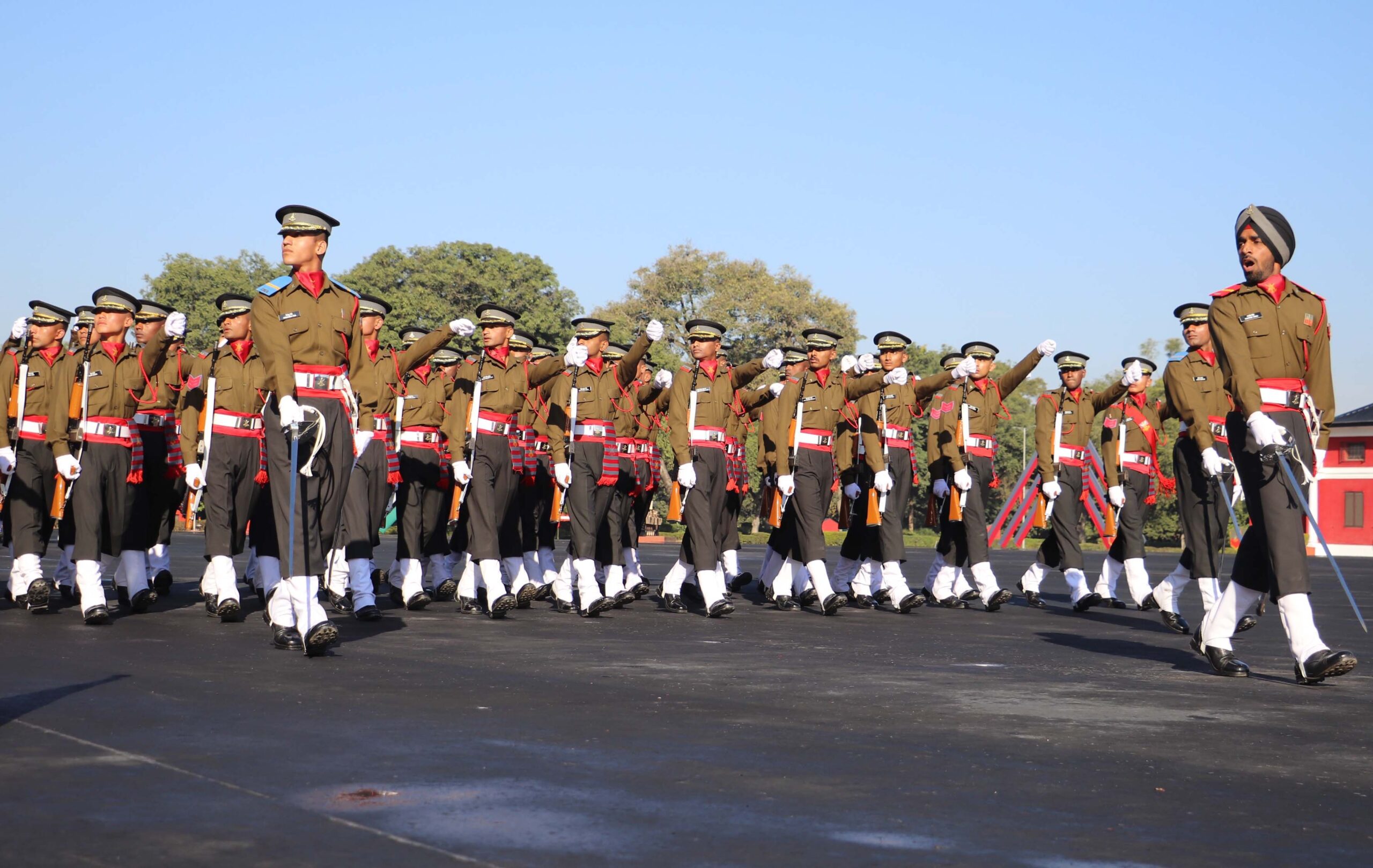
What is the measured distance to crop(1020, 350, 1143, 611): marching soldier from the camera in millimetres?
15562

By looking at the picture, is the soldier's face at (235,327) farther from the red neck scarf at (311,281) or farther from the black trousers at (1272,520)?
the black trousers at (1272,520)

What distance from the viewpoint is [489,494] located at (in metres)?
13.2

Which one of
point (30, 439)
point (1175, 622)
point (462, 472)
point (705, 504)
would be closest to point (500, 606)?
point (462, 472)

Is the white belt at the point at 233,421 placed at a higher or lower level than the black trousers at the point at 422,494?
higher

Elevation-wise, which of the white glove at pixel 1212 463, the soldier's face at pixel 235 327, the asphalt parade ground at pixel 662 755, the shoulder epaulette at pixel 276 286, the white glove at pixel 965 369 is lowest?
the asphalt parade ground at pixel 662 755

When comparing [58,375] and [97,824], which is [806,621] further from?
[97,824]

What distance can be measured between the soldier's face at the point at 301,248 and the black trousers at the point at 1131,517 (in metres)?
8.36

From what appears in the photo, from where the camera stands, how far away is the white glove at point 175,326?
12641 millimetres

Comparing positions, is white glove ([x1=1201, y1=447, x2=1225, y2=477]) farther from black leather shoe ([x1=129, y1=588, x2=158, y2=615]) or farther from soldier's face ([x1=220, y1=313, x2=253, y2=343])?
black leather shoe ([x1=129, y1=588, x2=158, y2=615])

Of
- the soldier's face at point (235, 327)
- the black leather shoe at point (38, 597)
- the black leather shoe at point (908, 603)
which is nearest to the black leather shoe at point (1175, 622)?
the black leather shoe at point (908, 603)

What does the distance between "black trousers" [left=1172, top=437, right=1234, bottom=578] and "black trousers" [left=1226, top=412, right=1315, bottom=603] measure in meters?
3.58

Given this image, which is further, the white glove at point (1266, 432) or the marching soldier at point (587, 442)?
the marching soldier at point (587, 442)

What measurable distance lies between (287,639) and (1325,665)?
19.9 feet

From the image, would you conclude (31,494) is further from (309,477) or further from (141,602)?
(309,477)
